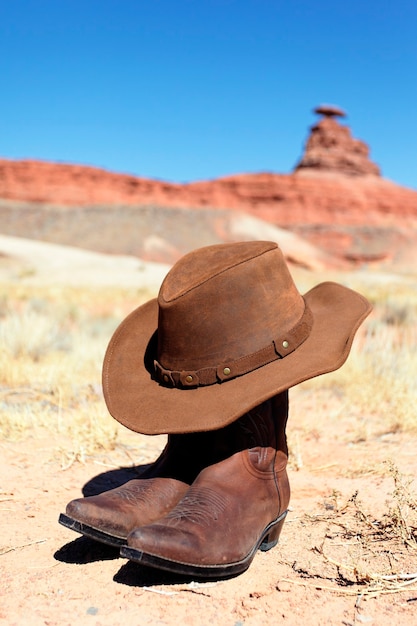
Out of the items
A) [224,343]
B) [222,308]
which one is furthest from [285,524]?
[222,308]

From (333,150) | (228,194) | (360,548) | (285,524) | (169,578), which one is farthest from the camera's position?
(333,150)

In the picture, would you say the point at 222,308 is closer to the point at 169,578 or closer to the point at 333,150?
the point at 169,578

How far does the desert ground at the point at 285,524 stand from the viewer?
1.85 metres

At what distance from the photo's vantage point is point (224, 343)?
2.26 m

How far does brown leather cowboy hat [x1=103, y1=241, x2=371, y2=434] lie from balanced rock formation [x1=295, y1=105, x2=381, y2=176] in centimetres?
6358

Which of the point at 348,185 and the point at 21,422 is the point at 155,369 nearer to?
the point at 21,422

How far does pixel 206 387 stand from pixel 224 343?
0.57ft

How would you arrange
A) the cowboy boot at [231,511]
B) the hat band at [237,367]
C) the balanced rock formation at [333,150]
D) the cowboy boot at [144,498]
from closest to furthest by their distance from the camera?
the cowboy boot at [231,511] → the cowboy boot at [144,498] → the hat band at [237,367] → the balanced rock formation at [333,150]

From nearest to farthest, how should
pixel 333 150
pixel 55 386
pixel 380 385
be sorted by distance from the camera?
pixel 55 386, pixel 380 385, pixel 333 150

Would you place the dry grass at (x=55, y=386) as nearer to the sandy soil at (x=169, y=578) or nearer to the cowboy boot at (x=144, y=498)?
the sandy soil at (x=169, y=578)

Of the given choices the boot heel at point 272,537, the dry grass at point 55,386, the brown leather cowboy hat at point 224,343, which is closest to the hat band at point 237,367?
the brown leather cowboy hat at point 224,343

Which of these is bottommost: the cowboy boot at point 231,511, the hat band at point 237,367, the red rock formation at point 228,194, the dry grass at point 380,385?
the cowboy boot at point 231,511

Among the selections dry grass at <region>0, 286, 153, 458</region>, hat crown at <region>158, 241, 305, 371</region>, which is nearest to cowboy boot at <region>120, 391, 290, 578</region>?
hat crown at <region>158, 241, 305, 371</region>

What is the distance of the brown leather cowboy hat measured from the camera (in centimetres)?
217
